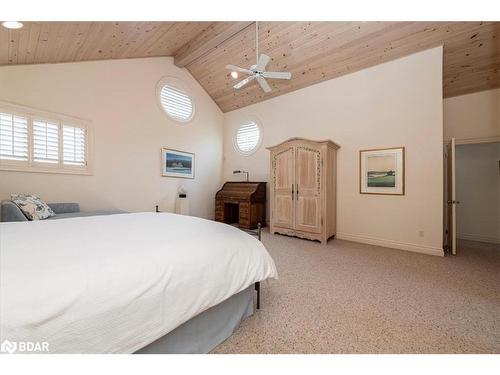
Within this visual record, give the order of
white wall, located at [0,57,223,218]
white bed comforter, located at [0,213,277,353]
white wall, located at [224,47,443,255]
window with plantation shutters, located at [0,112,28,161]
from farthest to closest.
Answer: white wall, located at [224,47,443,255] < white wall, located at [0,57,223,218] < window with plantation shutters, located at [0,112,28,161] < white bed comforter, located at [0,213,277,353]

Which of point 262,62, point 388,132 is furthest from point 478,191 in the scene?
point 262,62

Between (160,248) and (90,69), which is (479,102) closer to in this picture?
(160,248)

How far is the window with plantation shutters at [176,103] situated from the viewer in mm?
5027

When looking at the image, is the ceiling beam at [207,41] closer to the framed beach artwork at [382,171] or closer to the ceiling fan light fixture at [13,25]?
the ceiling fan light fixture at [13,25]

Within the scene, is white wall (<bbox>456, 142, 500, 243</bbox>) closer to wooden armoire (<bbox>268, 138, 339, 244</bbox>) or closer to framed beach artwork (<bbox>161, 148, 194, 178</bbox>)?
wooden armoire (<bbox>268, 138, 339, 244</bbox>)

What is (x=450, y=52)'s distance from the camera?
3.41m

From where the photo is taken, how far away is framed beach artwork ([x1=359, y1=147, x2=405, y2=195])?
377 cm

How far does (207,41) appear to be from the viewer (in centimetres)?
436

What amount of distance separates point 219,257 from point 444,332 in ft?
5.74

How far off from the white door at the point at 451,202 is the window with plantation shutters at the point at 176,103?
17.3 feet

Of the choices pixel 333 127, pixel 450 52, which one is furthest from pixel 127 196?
pixel 450 52

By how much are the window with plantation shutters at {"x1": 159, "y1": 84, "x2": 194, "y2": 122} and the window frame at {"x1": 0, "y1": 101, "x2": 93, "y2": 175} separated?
1684 millimetres

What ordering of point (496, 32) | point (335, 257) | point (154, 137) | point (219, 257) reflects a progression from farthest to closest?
point (154, 137), point (335, 257), point (496, 32), point (219, 257)

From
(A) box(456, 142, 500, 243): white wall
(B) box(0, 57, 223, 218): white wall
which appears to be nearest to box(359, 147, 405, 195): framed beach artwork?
(A) box(456, 142, 500, 243): white wall
